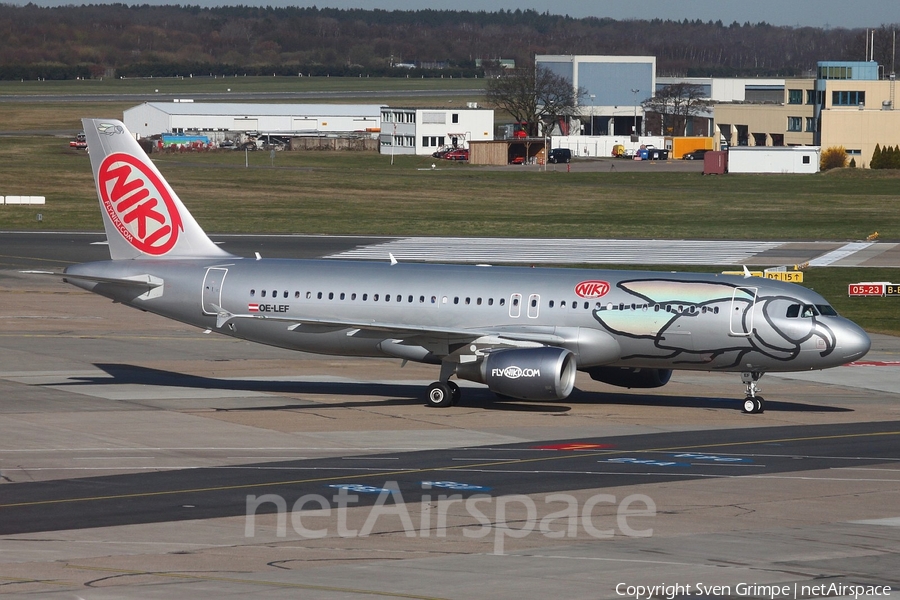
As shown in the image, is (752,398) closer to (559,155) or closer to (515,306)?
(515,306)

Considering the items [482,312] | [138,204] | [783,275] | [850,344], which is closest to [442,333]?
[482,312]

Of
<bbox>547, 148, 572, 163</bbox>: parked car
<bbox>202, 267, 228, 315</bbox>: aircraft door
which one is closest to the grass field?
<bbox>547, 148, 572, 163</bbox>: parked car

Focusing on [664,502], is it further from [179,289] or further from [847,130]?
[847,130]

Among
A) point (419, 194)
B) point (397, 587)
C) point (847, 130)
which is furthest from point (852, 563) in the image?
point (847, 130)

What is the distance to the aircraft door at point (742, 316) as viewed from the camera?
1577 inches

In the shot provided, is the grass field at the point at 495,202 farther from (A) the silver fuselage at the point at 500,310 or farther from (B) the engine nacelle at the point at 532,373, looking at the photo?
(B) the engine nacelle at the point at 532,373

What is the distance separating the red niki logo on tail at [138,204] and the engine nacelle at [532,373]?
44.0 ft

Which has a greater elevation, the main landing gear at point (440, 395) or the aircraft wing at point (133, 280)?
the aircraft wing at point (133, 280)

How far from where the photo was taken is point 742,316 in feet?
132

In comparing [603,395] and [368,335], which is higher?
[368,335]

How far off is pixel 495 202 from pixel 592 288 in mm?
83602

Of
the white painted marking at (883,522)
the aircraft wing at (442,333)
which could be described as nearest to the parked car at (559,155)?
the aircraft wing at (442,333)

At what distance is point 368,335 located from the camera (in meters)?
41.5

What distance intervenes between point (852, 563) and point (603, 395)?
23145mm
